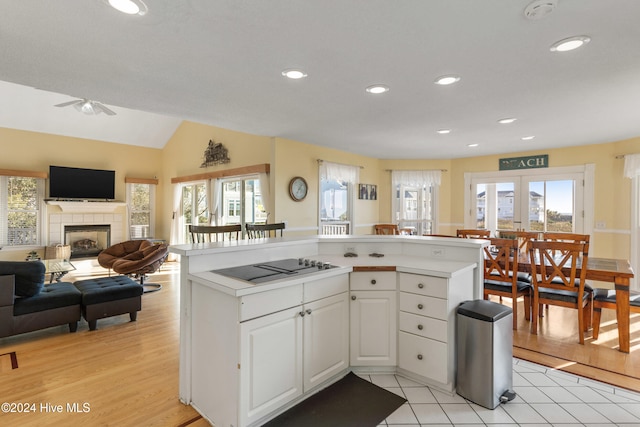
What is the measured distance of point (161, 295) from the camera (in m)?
4.77

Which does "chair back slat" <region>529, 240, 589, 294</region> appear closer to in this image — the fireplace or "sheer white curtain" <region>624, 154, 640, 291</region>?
"sheer white curtain" <region>624, 154, 640, 291</region>

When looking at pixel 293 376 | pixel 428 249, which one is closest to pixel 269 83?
pixel 428 249

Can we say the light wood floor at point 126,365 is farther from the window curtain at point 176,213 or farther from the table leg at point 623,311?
the window curtain at point 176,213

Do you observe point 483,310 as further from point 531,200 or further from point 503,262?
point 531,200

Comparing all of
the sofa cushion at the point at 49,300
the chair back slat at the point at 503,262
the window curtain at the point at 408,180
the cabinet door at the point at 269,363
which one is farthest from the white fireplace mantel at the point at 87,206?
the chair back slat at the point at 503,262

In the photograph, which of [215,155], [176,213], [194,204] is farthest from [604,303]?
[176,213]

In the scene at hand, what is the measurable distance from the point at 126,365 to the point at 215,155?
461 centimetres

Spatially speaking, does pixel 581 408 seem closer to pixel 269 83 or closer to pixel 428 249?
pixel 428 249

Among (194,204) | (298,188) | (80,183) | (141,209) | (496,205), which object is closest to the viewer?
(298,188)

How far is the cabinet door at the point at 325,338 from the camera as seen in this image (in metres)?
2.12

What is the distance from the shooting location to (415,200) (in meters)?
6.96

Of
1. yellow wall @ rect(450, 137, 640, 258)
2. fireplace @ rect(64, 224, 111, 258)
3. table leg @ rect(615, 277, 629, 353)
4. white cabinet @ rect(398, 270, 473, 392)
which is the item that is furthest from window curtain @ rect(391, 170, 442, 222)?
fireplace @ rect(64, 224, 111, 258)

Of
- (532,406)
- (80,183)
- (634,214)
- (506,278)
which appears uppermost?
(80,183)

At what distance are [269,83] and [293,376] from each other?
2322 mm
